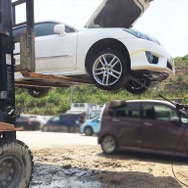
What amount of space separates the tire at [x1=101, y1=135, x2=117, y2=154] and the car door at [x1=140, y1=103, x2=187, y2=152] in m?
0.92

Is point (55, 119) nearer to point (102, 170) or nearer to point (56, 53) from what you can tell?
point (102, 170)

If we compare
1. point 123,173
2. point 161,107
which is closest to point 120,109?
point 161,107

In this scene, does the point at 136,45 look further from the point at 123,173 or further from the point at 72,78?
the point at 123,173

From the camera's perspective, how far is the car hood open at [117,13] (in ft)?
18.6

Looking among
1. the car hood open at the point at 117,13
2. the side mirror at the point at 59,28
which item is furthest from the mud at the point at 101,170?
the car hood open at the point at 117,13

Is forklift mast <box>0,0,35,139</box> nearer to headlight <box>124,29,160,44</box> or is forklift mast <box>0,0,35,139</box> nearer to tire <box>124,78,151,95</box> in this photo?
headlight <box>124,29,160,44</box>

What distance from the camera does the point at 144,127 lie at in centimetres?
881

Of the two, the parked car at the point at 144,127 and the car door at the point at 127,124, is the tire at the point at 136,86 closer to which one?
the parked car at the point at 144,127

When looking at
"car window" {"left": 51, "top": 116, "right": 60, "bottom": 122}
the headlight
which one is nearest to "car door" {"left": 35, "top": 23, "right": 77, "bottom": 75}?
the headlight

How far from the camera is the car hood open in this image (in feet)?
18.6

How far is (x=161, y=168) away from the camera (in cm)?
743

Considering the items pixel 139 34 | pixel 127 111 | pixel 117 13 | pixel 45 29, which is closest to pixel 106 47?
pixel 139 34

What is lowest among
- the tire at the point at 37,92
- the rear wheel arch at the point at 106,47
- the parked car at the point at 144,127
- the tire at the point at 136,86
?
the parked car at the point at 144,127

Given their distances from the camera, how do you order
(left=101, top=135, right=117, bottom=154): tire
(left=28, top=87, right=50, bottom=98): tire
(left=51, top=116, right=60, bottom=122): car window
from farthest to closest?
(left=101, top=135, right=117, bottom=154): tire < (left=28, top=87, right=50, bottom=98): tire < (left=51, top=116, right=60, bottom=122): car window
